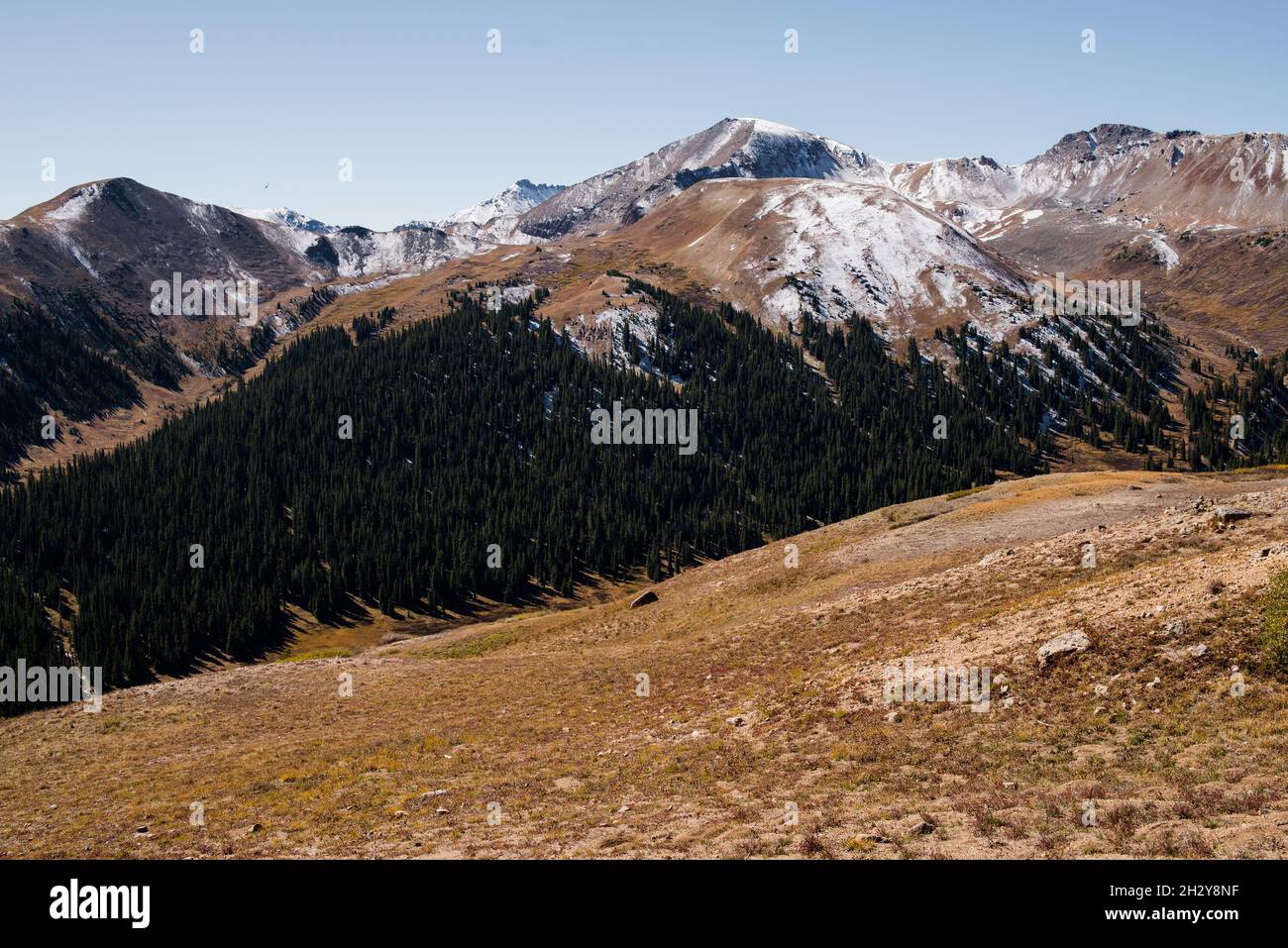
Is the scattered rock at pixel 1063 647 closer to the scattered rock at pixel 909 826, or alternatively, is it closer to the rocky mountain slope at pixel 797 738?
the rocky mountain slope at pixel 797 738

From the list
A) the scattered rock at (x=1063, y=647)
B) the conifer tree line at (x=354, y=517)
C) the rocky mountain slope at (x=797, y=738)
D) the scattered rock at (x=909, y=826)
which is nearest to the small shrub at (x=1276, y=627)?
the rocky mountain slope at (x=797, y=738)

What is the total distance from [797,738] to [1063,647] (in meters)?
10.3

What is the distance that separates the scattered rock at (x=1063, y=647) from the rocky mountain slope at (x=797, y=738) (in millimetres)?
155

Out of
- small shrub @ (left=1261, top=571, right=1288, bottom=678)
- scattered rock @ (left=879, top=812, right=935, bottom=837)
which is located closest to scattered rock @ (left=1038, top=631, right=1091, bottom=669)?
small shrub @ (left=1261, top=571, right=1288, bottom=678)

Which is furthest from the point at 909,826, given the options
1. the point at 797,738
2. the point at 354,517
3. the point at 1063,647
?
the point at 354,517

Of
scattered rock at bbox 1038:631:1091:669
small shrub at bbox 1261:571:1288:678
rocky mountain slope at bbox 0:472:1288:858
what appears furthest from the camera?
scattered rock at bbox 1038:631:1091:669

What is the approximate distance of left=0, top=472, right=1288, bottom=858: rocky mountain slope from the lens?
19.1 meters

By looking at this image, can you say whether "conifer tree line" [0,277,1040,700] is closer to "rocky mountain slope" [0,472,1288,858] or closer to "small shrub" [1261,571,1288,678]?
"rocky mountain slope" [0,472,1288,858]

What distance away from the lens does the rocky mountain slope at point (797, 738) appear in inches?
751

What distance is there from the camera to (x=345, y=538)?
15050cm

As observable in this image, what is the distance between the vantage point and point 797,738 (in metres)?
27.7

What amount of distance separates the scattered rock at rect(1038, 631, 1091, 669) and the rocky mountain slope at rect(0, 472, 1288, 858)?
6.1 inches

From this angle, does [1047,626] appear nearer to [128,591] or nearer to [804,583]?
[804,583]
